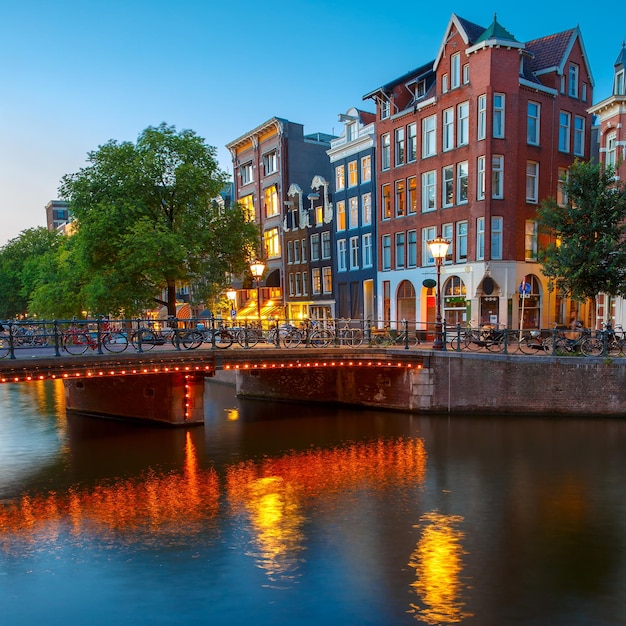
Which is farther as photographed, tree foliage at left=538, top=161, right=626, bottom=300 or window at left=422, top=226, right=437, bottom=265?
window at left=422, top=226, right=437, bottom=265

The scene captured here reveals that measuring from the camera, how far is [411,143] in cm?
3722

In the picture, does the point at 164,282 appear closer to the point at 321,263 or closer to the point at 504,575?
the point at 321,263

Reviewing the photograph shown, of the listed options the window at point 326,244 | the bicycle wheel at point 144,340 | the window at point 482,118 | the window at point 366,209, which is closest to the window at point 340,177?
the window at point 366,209

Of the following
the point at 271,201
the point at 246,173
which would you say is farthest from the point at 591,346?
the point at 246,173

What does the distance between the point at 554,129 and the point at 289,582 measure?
3167 centimetres

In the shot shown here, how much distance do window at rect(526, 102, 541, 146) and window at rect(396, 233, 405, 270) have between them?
9.79m

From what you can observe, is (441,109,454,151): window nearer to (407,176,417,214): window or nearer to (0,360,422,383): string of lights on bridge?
(407,176,417,214): window

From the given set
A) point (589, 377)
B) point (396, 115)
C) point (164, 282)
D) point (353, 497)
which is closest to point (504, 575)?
point (353, 497)

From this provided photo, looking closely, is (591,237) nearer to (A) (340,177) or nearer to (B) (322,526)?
(B) (322,526)

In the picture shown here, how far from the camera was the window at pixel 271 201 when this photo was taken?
4967 cm

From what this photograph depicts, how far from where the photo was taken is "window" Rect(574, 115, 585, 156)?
114 feet

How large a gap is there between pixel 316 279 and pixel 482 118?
18.7 metres

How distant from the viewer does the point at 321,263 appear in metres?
45.0

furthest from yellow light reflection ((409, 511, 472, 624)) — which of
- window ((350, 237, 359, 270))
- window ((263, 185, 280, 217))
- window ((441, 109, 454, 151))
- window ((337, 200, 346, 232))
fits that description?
window ((263, 185, 280, 217))
